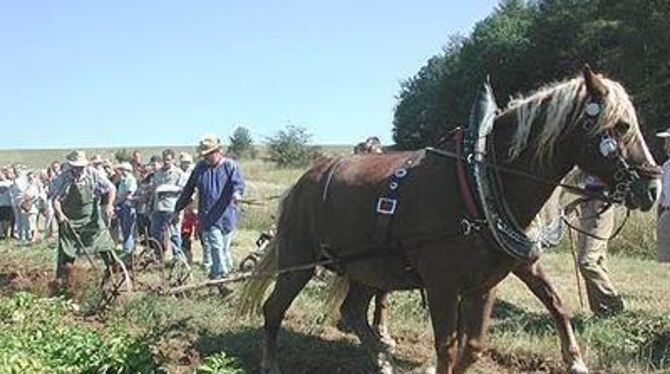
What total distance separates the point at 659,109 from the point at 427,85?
1224 inches

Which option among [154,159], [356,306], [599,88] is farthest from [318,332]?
[154,159]

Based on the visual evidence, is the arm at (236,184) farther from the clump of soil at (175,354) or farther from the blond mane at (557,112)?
the blond mane at (557,112)

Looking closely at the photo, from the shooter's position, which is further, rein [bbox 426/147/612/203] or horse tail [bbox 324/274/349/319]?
horse tail [bbox 324/274/349/319]

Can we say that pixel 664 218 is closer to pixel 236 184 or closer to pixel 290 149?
pixel 236 184

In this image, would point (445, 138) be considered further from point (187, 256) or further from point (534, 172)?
point (187, 256)

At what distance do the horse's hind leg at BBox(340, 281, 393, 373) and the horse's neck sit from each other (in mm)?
1802

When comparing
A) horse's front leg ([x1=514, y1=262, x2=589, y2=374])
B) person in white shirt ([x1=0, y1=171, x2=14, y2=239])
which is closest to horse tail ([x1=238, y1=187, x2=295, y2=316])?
horse's front leg ([x1=514, y1=262, x2=589, y2=374])

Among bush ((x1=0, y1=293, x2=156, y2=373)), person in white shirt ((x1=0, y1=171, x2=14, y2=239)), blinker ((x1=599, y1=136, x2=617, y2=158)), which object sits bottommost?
person in white shirt ((x1=0, y1=171, x2=14, y2=239))

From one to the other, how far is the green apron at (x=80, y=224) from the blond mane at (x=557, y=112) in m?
6.20

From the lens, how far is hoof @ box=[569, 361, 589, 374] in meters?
6.34

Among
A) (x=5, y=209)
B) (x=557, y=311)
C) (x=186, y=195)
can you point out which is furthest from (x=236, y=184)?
(x=5, y=209)

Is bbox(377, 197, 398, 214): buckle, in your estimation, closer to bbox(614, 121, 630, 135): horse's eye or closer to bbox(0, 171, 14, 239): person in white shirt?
bbox(614, 121, 630, 135): horse's eye

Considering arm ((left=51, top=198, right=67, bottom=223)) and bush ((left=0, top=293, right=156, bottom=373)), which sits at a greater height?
arm ((left=51, top=198, right=67, bottom=223))

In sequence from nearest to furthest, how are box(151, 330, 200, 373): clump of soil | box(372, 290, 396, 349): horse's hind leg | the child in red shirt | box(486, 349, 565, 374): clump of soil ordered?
box(151, 330, 200, 373): clump of soil → box(486, 349, 565, 374): clump of soil → box(372, 290, 396, 349): horse's hind leg → the child in red shirt
